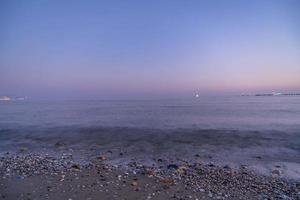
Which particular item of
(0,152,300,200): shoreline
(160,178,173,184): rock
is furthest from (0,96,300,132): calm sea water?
(160,178,173,184): rock

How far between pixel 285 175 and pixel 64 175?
29.0ft

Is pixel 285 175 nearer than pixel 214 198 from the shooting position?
No

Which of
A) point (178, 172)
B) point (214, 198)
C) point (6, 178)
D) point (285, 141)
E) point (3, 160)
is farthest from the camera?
point (285, 141)

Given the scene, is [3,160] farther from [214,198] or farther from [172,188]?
[214,198]

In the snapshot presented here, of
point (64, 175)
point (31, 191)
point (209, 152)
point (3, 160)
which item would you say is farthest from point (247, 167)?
point (3, 160)

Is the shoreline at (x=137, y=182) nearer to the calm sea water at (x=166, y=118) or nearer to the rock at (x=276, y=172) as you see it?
the rock at (x=276, y=172)

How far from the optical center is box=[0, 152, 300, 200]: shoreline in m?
8.62

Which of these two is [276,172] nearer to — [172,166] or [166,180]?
[172,166]

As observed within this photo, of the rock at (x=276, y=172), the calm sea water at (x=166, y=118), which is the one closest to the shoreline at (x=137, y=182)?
the rock at (x=276, y=172)

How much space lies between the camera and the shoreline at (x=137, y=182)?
8.62m

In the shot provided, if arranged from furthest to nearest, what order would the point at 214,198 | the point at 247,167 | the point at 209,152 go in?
Result: the point at 209,152 → the point at 247,167 → the point at 214,198

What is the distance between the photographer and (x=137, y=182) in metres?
9.80

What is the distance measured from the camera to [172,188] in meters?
9.13

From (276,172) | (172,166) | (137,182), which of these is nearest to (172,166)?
(172,166)
